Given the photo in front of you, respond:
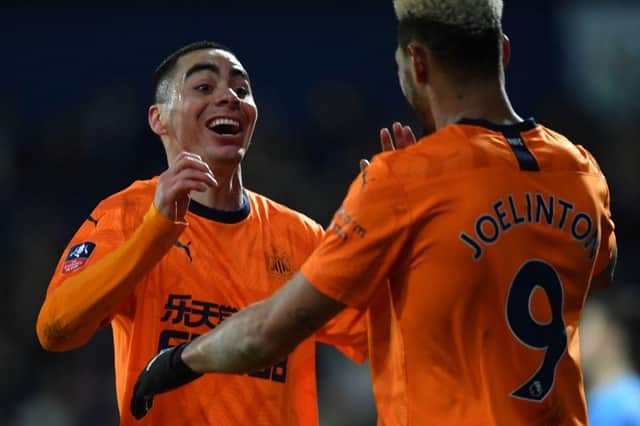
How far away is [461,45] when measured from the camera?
10.4 ft

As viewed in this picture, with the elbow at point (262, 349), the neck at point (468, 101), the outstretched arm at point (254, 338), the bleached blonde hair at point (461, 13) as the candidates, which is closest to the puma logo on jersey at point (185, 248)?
the outstretched arm at point (254, 338)

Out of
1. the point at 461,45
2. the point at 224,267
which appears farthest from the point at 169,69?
the point at 461,45

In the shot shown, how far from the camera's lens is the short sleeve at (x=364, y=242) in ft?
9.90

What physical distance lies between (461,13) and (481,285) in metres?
0.77

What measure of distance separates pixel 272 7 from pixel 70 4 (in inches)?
81.2

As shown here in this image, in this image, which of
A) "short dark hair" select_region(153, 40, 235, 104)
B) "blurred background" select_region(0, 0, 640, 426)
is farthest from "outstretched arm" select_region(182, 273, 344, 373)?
"blurred background" select_region(0, 0, 640, 426)

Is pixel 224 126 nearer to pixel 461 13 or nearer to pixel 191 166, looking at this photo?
pixel 191 166

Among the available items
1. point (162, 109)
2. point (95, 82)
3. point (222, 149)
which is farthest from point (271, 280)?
point (95, 82)

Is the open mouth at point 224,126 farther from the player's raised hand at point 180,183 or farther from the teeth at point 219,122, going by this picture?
the player's raised hand at point 180,183

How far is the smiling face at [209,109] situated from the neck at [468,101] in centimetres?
135

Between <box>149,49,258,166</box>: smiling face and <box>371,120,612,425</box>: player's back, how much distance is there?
1444mm

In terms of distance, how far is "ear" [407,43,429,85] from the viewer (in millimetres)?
3222

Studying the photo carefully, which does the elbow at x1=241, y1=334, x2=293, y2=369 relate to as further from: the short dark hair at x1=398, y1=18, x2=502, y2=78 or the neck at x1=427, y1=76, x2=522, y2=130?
the short dark hair at x1=398, y1=18, x2=502, y2=78

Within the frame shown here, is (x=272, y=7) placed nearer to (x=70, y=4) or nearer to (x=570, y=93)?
(x=70, y=4)
